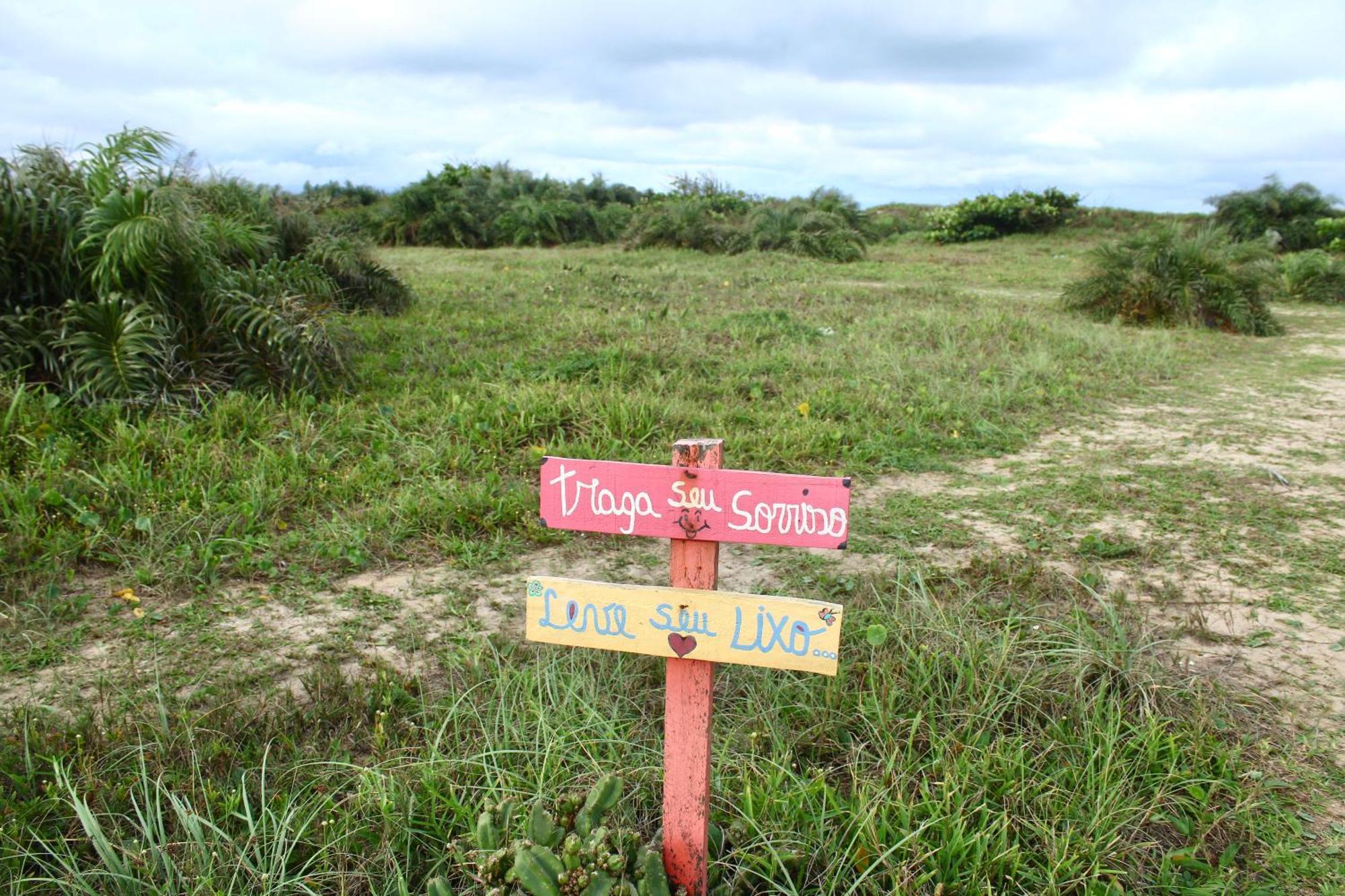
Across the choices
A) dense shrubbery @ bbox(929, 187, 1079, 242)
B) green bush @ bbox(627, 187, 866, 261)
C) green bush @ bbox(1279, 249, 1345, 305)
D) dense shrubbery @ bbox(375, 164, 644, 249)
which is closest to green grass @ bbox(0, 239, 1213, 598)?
green bush @ bbox(1279, 249, 1345, 305)

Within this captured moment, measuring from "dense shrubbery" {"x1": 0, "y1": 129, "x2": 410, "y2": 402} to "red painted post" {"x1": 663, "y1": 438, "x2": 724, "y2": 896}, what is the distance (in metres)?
3.94

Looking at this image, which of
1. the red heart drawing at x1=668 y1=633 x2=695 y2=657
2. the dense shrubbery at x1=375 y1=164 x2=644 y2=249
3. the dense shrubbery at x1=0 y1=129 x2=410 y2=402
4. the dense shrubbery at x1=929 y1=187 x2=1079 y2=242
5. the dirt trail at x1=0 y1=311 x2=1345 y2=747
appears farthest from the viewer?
the dense shrubbery at x1=929 y1=187 x2=1079 y2=242

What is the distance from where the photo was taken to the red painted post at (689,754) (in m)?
2.00

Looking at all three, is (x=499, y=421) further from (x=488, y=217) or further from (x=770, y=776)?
(x=488, y=217)

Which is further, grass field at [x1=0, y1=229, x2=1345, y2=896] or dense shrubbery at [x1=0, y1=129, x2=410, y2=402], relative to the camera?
dense shrubbery at [x1=0, y1=129, x2=410, y2=402]

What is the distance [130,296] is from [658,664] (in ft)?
12.6

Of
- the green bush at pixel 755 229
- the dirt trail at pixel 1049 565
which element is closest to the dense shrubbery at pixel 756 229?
the green bush at pixel 755 229

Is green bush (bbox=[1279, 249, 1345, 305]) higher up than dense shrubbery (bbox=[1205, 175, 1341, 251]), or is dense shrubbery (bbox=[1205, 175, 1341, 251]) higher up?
dense shrubbery (bbox=[1205, 175, 1341, 251])

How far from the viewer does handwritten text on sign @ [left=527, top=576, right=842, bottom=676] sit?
191cm

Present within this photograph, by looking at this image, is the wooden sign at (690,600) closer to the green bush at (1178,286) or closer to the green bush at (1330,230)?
the green bush at (1178,286)

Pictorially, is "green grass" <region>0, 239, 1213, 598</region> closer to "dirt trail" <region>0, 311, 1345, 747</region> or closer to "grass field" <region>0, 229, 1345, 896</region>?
"grass field" <region>0, 229, 1345, 896</region>

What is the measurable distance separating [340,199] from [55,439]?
20840mm

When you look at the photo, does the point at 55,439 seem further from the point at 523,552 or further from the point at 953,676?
the point at 953,676

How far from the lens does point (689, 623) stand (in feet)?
6.48
